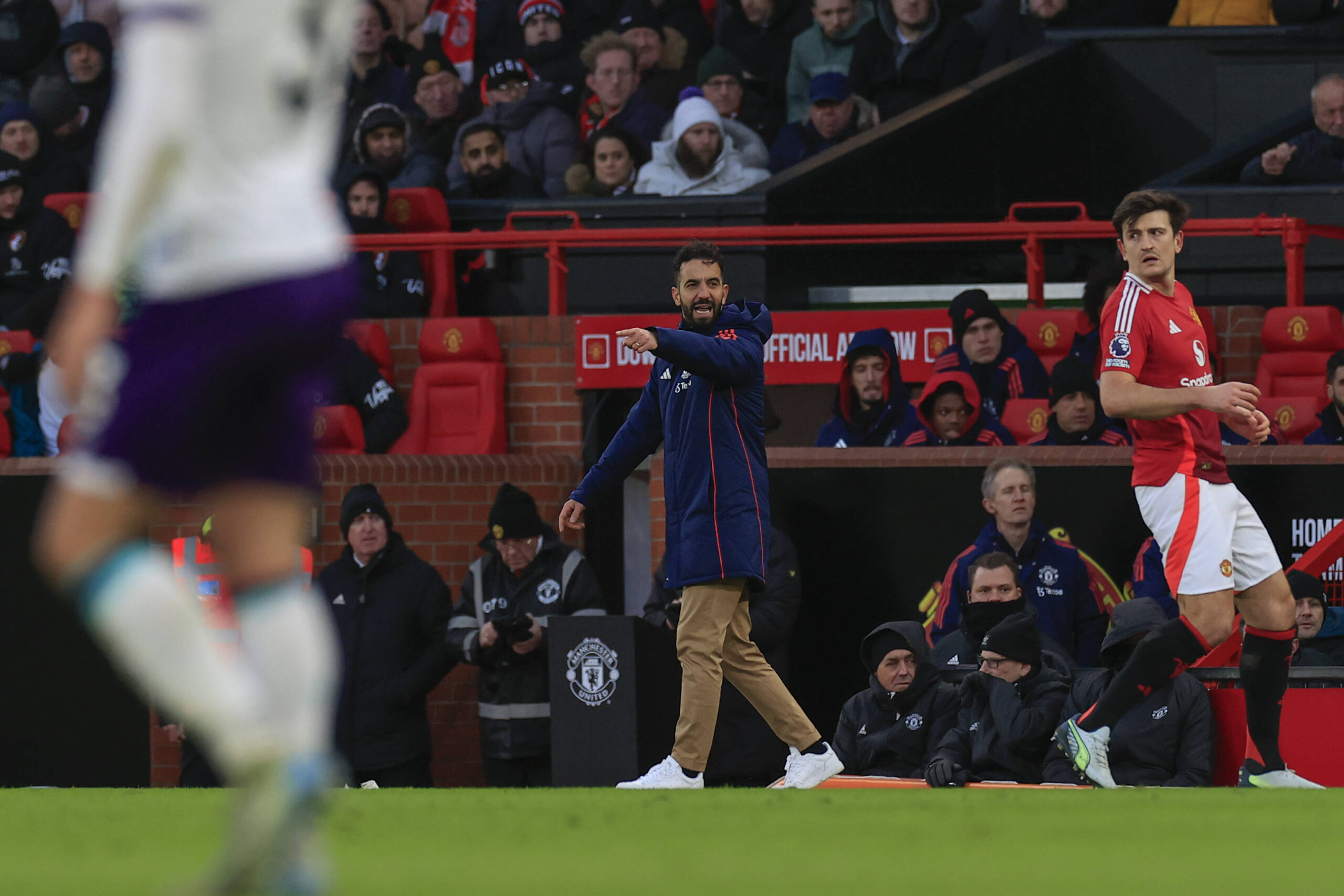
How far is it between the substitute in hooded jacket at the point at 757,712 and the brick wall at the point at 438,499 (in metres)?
1.88

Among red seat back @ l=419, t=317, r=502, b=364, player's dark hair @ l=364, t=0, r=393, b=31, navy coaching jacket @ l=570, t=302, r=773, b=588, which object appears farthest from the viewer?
player's dark hair @ l=364, t=0, r=393, b=31

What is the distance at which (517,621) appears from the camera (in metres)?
9.88

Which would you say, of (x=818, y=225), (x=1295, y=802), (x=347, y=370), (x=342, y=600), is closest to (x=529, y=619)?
(x=342, y=600)

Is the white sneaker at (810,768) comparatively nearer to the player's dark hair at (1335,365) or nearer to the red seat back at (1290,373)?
the player's dark hair at (1335,365)

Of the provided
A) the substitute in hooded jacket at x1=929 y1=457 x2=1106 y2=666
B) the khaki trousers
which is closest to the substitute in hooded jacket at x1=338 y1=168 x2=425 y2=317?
the substitute in hooded jacket at x1=929 y1=457 x2=1106 y2=666

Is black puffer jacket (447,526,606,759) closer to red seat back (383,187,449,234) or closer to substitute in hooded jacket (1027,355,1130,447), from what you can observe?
substitute in hooded jacket (1027,355,1130,447)

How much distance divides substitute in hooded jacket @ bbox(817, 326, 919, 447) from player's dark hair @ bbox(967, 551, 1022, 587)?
1800mm

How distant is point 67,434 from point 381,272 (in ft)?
7.56

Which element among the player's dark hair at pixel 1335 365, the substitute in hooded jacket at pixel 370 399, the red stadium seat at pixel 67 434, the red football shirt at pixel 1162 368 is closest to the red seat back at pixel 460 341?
the substitute in hooded jacket at pixel 370 399

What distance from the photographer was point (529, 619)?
988cm

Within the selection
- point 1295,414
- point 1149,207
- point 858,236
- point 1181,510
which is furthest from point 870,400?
point 1181,510

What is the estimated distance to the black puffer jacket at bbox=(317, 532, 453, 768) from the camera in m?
10.0

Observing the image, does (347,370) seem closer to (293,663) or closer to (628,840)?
(628,840)

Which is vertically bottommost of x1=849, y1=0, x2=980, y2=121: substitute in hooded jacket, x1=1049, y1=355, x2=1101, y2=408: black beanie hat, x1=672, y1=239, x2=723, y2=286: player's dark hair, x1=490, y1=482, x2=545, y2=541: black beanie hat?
x1=490, y1=482, x2=545, y2=541: black beanie hat
